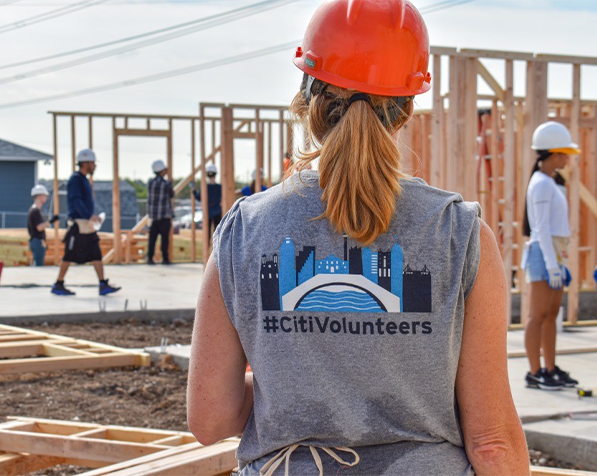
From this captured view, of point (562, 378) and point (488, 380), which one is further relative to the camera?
point (562, 378)

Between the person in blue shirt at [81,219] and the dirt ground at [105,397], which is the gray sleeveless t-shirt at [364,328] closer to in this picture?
the dirt ground at [105,397]

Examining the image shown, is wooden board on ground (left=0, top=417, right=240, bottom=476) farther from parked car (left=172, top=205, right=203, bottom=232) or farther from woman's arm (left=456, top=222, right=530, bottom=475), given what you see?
parked car (left=172, top=205, right=203, bottom=232)

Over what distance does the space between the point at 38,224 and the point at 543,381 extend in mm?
11996

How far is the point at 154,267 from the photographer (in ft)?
59.4

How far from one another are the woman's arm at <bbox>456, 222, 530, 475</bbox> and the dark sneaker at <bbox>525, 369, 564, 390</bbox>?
17.3 feet

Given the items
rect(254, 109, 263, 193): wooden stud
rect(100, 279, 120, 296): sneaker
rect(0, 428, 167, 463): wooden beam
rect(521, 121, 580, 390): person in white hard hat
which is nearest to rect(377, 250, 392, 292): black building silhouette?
rect(0, 428, 167, 463): wooden beam

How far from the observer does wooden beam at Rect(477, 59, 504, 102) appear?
959cm

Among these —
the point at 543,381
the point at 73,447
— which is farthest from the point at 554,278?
the point at 73,447

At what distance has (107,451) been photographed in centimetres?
431

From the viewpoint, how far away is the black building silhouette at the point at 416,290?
5.04 feet

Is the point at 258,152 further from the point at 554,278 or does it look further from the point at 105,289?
the point at 554,278

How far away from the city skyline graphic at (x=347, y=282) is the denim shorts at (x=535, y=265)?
206 inches

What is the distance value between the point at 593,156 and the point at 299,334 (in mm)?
12591

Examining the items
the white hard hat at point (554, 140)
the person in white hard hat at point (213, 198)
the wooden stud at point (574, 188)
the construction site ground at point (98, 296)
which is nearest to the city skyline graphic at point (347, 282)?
the white hard hat at point (554, 140)
